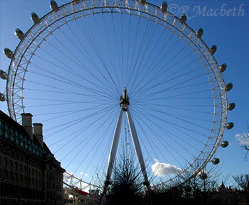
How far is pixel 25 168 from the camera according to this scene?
2015 inches

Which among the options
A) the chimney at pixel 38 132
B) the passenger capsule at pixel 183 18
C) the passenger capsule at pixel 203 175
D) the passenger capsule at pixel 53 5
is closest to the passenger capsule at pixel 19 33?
the passenger capsule at pixel 53 5

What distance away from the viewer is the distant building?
4259 centimetres

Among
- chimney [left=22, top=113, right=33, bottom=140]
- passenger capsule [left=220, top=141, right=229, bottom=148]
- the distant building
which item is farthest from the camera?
chimney [left=22, top=113, right=33, bottom=140]

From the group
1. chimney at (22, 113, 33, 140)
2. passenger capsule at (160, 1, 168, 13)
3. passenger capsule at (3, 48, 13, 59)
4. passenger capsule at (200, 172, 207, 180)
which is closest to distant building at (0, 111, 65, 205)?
chimney at (22, 113, 33, 140)

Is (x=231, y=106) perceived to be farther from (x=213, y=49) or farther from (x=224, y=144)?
(x=213, y=49)

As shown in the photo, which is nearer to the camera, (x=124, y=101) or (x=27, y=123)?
(x=124, y=101)

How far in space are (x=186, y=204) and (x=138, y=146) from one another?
871 centimetres

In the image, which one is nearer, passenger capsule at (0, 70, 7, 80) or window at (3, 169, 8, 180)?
window at (3, 169, 8, 180)

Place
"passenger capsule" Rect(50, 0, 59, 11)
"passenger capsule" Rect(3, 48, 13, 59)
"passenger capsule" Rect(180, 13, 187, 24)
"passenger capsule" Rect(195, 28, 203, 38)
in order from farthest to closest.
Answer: "passenger capsule" Rect(195, 28, 203, 38) < "passenger capsule" Rect(180, 13, 187, 24) < "passenger capsule" Rect(3, 48, 13, 59) < "passenger capsule" Rect(50, 0, 59, 11)

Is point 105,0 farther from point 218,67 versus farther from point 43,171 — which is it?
point 43,171

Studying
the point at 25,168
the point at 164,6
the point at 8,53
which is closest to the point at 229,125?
the point at 164,6

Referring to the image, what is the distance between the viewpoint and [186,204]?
148 ft

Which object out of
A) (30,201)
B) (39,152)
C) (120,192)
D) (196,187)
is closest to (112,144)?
(120,192)

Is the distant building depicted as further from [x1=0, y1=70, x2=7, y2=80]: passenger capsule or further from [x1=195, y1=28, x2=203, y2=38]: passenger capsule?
[x1=195, y1=28, x2=203, y2=38]: passenger capsule
